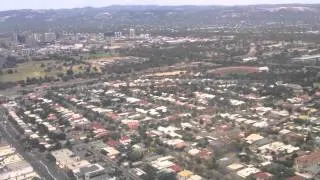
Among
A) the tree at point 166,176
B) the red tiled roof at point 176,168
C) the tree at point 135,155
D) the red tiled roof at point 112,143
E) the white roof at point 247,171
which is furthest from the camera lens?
the red tiled roof at point 112,143

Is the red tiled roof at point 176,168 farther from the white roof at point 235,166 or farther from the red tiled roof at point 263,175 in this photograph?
the red tiled roof at point 263,175

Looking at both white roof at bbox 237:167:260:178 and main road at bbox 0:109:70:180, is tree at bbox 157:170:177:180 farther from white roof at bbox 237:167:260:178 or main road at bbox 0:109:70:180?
main road at bbox 0:109:70:180

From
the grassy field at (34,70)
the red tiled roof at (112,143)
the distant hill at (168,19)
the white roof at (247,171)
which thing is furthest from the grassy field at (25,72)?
the distant hill at (168,19)

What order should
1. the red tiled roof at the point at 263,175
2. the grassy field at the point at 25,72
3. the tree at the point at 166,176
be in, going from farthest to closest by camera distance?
the grassy field at the point at 25,72 < the tree at the point at 166,176 < the red tiled roof at the point at 263,175

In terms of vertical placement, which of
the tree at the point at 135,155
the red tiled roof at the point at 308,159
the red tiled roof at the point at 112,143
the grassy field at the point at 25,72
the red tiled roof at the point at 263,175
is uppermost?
the red tiled roof at the point at 308,159

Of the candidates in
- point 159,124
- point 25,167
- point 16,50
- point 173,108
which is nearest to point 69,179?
point 25,167

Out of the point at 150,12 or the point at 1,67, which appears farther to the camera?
the point at 150,12

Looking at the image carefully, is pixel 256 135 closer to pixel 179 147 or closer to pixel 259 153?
pixel 259 153

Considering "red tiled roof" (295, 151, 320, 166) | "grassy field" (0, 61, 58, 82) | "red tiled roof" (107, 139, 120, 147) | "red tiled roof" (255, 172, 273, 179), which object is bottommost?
"grassy field" (0, 61, 58, 82)

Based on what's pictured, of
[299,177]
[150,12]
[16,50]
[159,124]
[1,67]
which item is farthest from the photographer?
[150,12]

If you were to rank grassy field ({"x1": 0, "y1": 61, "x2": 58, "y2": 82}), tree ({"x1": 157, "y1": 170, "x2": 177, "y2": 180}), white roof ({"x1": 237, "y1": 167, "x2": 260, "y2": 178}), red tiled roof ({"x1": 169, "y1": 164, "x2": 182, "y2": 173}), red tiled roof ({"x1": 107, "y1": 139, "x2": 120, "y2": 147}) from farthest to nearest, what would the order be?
1. grassy field ({"x1": 0, "y1": 61, "x2": 58, "y2": 82})
2. red tiled roof ({"x1": 107, "y1": 139, "x2": 120, "y2": 147})
3. red tiled roof ({"x1": 169, "y1": 164, "x2": 182, "y2": 173})
4. white roof ({"x1": 237, "y1": 167, "x2": 260, "y2": 178})
5. tree ({"x1": 157, "y1": 170, "x2": 177, "y2": 180})

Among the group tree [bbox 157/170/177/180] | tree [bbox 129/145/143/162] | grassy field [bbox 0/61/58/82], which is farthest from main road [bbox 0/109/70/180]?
grassy field [bbox 0/61/58/82]
